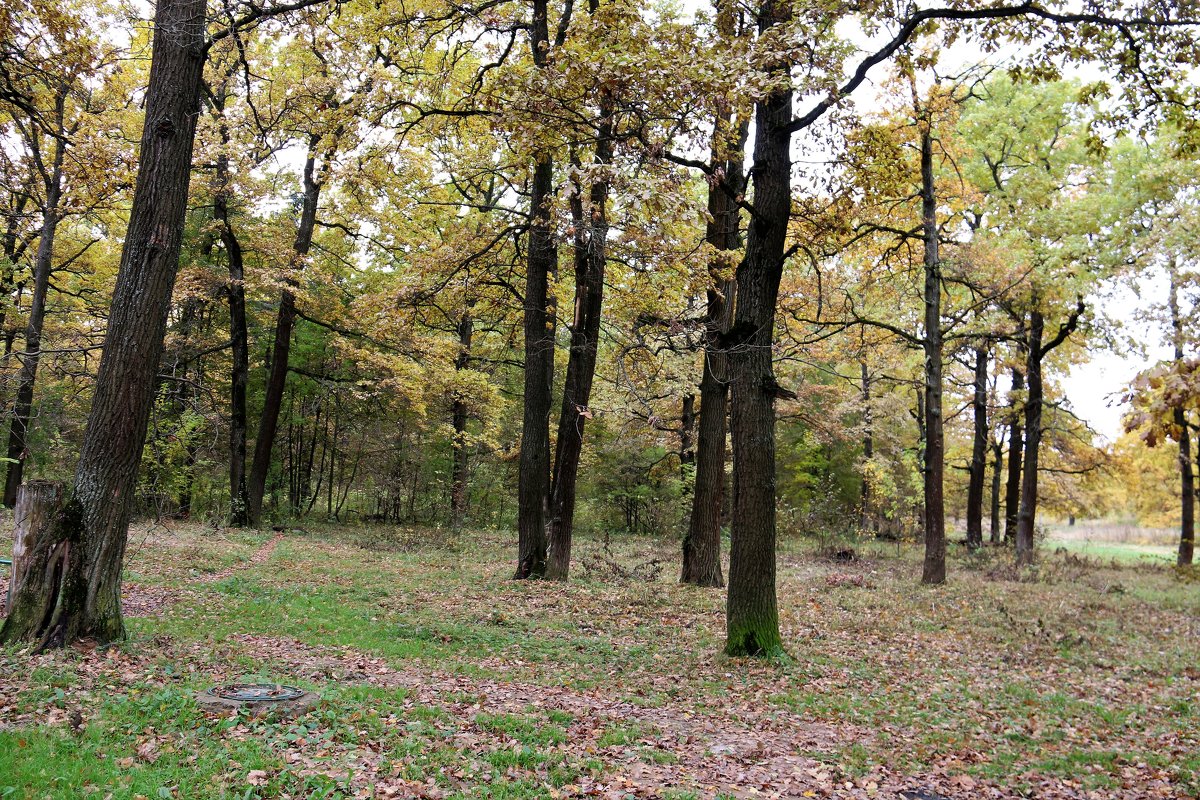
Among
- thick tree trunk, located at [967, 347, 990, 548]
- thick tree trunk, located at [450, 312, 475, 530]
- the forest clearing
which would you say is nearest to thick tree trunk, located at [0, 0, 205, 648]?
the forest clearing

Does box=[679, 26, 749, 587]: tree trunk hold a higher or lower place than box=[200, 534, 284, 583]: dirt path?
higher

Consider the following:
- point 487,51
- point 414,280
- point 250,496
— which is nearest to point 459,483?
point 250,496

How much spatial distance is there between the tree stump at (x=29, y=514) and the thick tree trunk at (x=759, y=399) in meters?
6.92

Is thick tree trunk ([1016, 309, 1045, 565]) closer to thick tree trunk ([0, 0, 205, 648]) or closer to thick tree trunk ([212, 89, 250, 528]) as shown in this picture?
thick tree trunk ([0, 0, 205, 648])

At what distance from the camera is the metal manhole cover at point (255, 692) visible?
5.50 meters

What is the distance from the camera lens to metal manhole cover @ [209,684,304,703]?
550cm

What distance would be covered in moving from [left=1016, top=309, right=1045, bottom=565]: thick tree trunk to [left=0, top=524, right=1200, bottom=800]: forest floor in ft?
23.2

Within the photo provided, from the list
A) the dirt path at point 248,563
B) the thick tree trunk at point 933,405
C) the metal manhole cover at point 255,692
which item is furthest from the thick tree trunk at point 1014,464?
the metal manhole cover at point 255,692

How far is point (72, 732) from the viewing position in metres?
4.65

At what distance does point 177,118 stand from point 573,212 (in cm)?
526

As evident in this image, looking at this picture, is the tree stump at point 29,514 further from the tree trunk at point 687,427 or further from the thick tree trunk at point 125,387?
the tree trunk at point 687,427

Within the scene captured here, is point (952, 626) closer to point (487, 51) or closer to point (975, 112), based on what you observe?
point (487, 51)

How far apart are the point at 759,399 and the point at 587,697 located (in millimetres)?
3768

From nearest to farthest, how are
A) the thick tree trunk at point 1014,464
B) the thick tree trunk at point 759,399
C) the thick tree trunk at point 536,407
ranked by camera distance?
the thick tree trunk at point 759,399 < the thick tree trunk at point 536,407 < the thick tree trunk at point 1014,464
